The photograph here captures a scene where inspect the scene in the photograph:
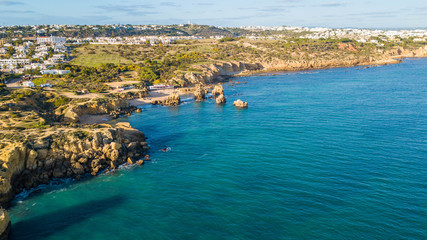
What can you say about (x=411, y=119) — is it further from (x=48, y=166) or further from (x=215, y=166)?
(x=48, y=166)

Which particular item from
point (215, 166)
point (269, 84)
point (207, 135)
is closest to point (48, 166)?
point (215, 166)

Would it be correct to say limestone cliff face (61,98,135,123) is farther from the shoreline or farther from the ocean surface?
the ocean surface

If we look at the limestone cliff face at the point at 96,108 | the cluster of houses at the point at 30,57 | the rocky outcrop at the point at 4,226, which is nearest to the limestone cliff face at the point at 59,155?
the rocky outcrop at the point at 4,226

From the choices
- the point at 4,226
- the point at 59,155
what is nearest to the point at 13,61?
the point at 59,155

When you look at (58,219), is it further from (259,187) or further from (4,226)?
(259,187)

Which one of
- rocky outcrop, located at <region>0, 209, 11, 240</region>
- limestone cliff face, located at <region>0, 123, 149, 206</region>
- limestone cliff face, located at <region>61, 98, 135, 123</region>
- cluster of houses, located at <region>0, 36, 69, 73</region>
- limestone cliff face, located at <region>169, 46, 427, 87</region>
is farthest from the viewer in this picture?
cluster of houses, located at <region>0, 36, 69, 73</region>

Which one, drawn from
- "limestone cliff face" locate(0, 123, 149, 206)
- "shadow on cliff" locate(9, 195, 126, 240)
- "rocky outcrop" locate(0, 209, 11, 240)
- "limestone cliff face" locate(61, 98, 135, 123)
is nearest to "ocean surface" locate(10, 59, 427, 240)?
"shadow on cliff" locate(9, 195, 126, 240)

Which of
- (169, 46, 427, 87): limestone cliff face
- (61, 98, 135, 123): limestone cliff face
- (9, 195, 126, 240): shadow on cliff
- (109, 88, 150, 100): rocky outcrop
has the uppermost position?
(169, 46, 427, 87): limestone cliff face
